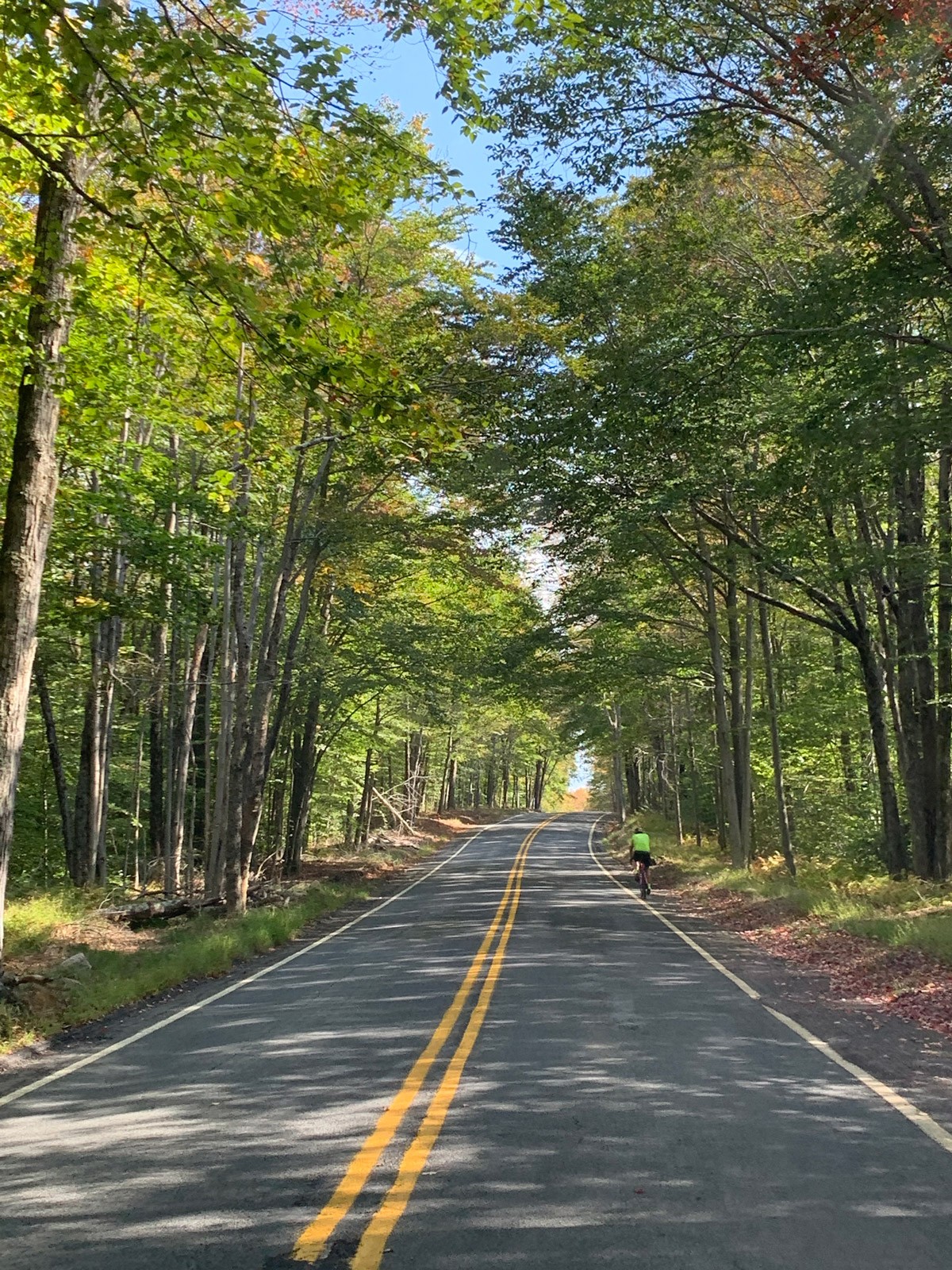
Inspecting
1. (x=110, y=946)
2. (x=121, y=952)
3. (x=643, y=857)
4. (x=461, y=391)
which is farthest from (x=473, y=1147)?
(x=643, y=857)

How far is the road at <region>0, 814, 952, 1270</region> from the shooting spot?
3797mm

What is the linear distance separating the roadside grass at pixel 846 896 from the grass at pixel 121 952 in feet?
28.7

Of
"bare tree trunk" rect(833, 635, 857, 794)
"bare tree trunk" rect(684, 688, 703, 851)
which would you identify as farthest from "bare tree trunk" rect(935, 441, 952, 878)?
"bare tree trunk" rect(684, 688, 703, 851)

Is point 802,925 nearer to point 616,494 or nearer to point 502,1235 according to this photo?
point 616,494

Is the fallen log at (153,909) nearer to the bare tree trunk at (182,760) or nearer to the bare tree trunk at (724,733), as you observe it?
the bare tree trunk at (182,760)

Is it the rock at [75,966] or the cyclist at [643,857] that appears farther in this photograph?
the cyclist at [643,857]

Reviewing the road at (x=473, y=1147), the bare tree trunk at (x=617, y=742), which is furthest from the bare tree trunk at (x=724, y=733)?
the road at (x=473, y=1147)

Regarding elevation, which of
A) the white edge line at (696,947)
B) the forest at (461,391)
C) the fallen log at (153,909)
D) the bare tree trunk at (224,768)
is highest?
the forest at (461,391)

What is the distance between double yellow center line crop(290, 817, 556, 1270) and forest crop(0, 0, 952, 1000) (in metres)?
4.22

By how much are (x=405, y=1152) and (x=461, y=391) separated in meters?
11.4

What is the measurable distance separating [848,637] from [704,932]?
289 inches

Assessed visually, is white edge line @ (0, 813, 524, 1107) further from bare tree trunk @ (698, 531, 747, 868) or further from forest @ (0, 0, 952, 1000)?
bare tree trunk @ (698, 531, 747, 868)

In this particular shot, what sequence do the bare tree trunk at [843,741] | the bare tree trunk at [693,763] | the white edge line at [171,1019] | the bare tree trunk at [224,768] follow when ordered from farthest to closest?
the bare tree trunk at [693,763] → the bare tree trunk at [843,741] → the bare tree trunk at [224,768] → the white edge line at [171,1019]

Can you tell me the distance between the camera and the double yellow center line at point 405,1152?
3777 mm
